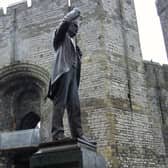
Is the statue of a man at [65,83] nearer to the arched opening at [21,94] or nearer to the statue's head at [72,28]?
the statue's head at [72,28]

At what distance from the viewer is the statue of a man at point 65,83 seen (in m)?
3.27

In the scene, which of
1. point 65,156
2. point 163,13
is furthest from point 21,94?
point 163,13

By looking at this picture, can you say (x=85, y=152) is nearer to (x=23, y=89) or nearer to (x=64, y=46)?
(x=64, y=46)

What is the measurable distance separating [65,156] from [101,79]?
6.10m

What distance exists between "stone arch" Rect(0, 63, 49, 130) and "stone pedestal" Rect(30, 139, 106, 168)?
6.97 metres

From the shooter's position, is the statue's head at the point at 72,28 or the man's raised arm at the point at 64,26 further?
the statue's head at the point at 72,28

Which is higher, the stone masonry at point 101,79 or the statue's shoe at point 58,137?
the stone masonry at point 101,79

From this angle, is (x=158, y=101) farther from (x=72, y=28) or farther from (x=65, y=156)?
(x=65, y=156)

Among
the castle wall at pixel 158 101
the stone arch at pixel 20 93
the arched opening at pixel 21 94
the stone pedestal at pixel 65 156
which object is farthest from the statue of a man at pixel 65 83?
the castle wall at pixel 158 101

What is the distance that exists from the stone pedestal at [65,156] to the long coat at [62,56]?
0.61 meters

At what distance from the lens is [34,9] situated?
10656mm

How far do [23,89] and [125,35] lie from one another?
3.81 meters

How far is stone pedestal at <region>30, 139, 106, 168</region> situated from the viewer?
9.51 feet

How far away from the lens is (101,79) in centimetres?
894
